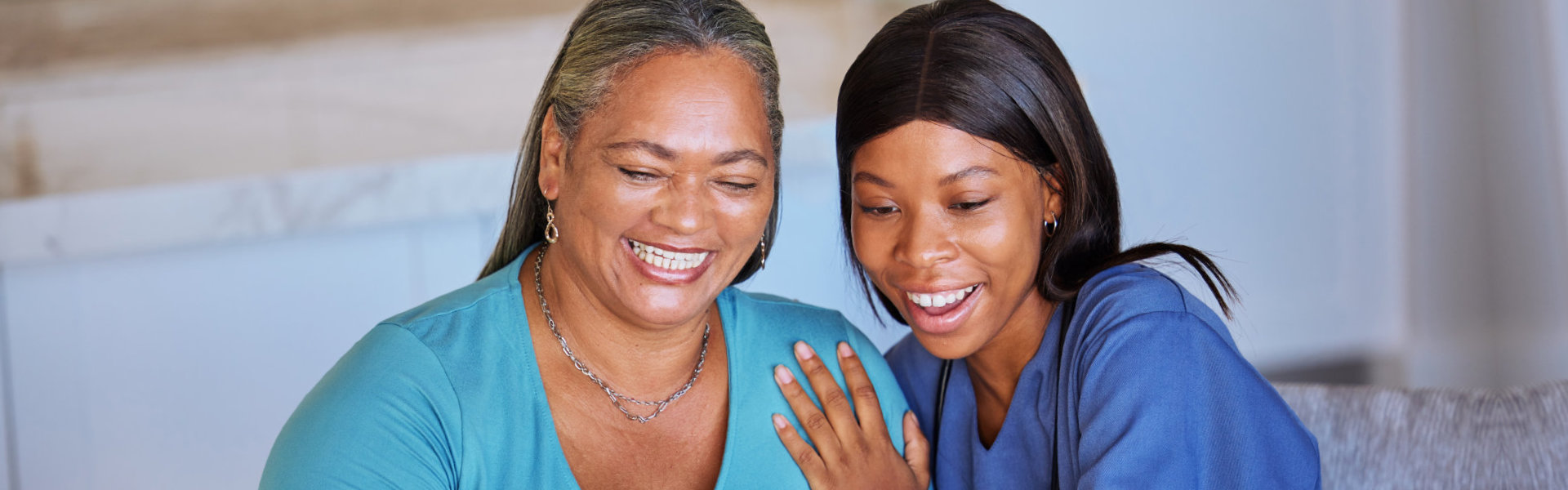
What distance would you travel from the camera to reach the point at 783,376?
1908 millimetres

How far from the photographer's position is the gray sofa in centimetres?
185

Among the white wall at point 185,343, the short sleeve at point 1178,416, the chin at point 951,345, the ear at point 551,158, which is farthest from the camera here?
the white wall at point 185,343

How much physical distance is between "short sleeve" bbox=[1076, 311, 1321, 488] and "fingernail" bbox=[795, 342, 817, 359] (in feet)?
1.39

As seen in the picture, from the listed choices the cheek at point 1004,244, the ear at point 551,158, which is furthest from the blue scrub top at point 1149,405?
the ear at point 551,158

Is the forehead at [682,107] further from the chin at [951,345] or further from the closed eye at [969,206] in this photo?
the chin at [951,345]

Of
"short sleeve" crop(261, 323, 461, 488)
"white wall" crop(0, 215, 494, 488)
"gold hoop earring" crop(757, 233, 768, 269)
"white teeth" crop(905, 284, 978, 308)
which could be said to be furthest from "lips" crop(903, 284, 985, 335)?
"white wall" crop(0, 215, 494, 488)

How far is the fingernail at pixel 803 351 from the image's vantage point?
76.4 inches

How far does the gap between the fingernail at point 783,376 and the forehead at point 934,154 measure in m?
0.34

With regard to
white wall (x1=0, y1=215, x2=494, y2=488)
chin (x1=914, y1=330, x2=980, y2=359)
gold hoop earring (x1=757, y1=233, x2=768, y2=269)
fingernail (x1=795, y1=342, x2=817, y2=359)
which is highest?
gold hoop earring (x1=757, y1=233, x2=768, y2=269)

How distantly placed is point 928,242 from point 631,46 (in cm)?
50

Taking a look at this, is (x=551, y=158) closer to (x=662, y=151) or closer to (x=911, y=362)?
(x=662, y=151)

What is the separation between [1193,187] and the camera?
402cm

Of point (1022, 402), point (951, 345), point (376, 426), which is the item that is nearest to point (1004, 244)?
point (951, 345)

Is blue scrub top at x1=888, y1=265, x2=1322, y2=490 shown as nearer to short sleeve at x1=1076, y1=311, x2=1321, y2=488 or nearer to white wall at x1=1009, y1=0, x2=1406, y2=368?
short sleeve at x1=1076, y1=311, x2=1321, y2=488
